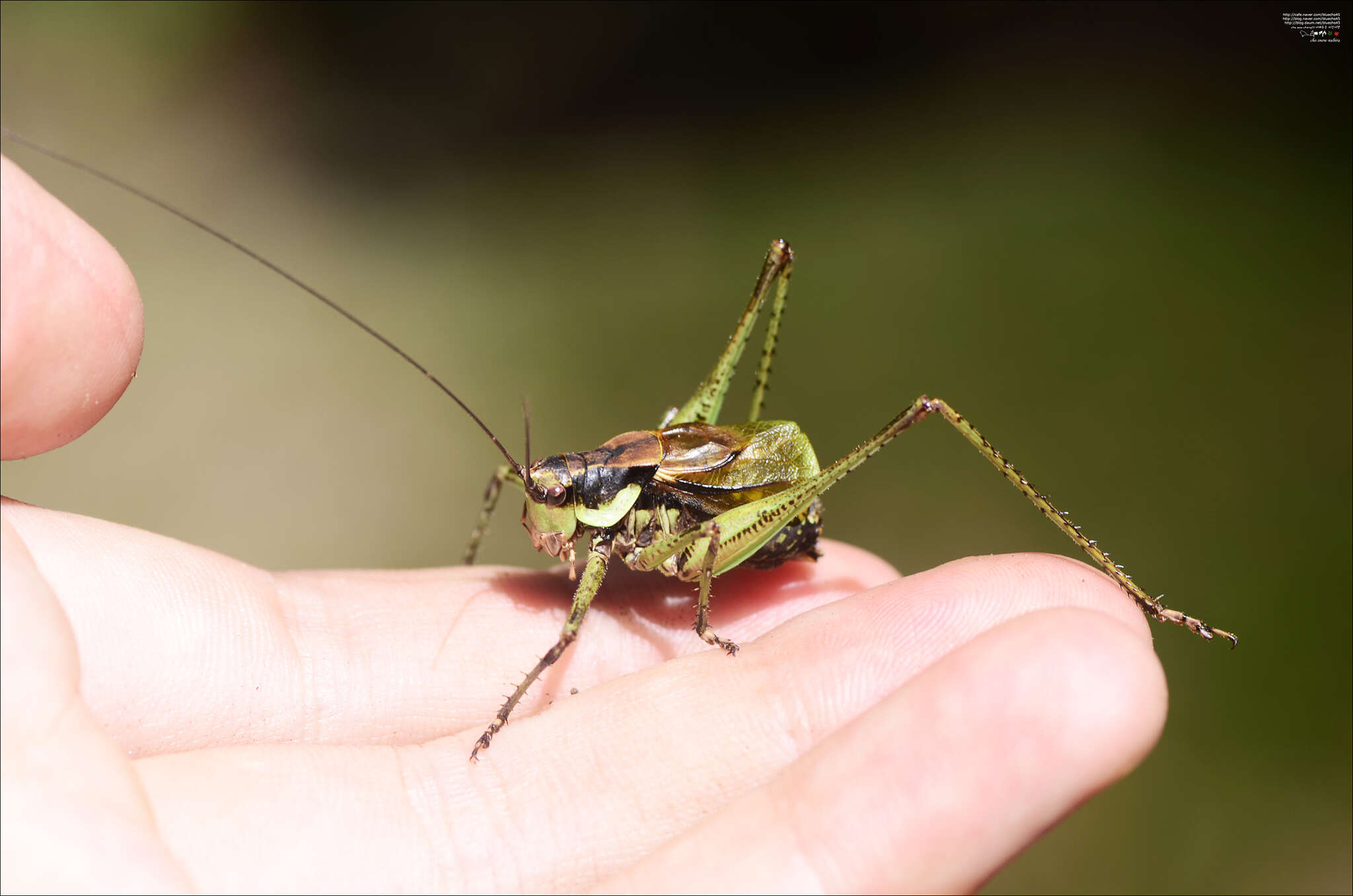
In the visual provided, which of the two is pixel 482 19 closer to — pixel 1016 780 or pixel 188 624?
pixel 188 624

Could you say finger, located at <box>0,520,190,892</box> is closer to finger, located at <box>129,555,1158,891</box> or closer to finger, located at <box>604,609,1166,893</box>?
finger, located at <box>129,555,1158,891</box>

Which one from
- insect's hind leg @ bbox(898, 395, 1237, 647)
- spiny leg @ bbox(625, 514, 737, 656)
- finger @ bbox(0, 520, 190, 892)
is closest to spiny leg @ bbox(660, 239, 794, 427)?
spiny leg @ bbox(625, 514, 737, 656)

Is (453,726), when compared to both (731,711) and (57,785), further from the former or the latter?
(57,785)

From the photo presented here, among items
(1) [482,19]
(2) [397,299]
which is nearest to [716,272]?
(2) [397,299]

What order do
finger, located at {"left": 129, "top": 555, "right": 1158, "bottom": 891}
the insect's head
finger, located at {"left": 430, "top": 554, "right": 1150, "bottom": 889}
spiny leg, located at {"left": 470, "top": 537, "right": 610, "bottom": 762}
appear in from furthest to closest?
the insect's head → spiny leg, located at {"left": 470, "top": 537, "right": 610, "bottom": 762} → finger, located at {"left": 430, "top": 554, "right": 1150, "bottom": 889} → finger, located at {"left": 129, "top": 555, "right": 1158, "bottom": 891}

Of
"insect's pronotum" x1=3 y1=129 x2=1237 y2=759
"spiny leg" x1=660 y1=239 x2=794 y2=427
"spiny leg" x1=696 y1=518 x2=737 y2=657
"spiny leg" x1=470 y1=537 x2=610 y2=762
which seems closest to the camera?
"spiny leg" x1=470 y1=537 x2=610 y2=762
